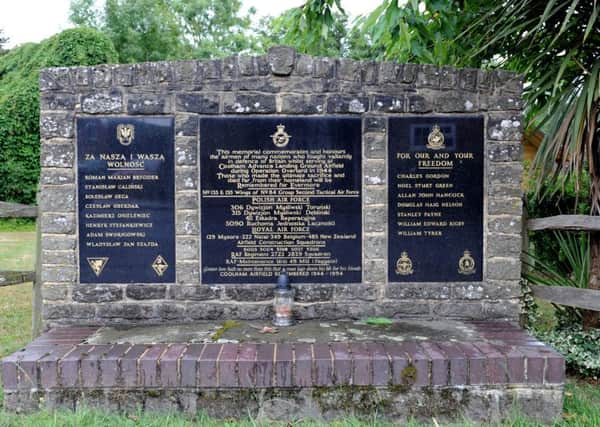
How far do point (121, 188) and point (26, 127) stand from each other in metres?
10.9

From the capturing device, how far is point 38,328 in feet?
13.1

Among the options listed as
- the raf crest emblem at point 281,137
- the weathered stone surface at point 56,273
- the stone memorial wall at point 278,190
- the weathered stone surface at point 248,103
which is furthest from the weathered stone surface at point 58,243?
the raf crest emblem at point 281,137

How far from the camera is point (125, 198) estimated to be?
3740 millimetres

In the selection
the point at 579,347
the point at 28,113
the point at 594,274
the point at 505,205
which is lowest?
the point at 579,347

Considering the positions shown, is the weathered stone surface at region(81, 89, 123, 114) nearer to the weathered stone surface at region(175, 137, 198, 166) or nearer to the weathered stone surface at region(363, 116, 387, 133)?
the weathered stone surface at region(175, 137, 198, 166)

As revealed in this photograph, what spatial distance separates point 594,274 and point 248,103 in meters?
3.12

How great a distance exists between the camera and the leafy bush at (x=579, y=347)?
3711mm

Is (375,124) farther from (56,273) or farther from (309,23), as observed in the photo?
(56,273)

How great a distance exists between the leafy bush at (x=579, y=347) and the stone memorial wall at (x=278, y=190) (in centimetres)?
50

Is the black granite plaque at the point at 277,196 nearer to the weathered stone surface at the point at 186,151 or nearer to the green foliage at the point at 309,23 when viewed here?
the weathered stone surface at the point at 186,151

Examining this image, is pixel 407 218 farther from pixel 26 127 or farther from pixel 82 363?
pixel 26 127

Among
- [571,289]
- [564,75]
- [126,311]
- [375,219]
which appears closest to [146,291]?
[126,311]

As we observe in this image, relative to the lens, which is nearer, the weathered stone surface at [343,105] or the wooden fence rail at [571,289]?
the wooden fence rail at [571,289]

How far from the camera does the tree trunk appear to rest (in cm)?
404
